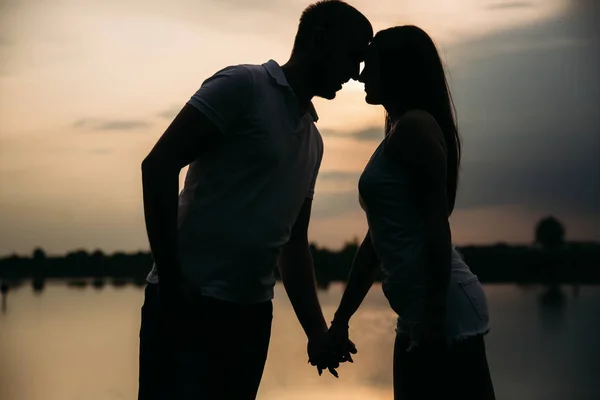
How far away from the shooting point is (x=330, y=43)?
2.57 meters

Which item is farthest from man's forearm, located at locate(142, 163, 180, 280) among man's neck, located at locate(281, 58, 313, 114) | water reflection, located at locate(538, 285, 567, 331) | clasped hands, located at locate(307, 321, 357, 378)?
water reflection, located at locate(538, 285, 567, 331)

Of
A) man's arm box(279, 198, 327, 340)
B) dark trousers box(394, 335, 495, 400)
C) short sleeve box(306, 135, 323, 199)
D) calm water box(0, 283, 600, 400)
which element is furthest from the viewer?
calm water box(0, 283, 600, 400)

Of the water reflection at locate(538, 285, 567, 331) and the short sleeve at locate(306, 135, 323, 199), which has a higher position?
the short sleeve at locate(306, 135, 323, 199)

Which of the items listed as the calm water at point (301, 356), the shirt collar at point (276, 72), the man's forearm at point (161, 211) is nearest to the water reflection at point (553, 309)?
the calm water at point (301, 356)

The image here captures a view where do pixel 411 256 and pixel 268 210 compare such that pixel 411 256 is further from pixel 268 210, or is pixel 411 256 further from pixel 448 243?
pixel 268 210

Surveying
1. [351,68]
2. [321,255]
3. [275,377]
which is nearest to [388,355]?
[275,377]

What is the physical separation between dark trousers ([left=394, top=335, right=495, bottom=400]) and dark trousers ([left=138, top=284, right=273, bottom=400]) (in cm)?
51

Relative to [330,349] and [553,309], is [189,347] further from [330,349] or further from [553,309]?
[553,309]

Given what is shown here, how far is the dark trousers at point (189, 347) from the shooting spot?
2.31 m

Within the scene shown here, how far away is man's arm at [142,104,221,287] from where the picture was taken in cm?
216

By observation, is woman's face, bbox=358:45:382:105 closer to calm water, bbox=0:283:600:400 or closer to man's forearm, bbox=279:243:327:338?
man's forearm, bbox=279:243:327:338

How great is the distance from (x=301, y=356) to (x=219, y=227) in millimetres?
17786

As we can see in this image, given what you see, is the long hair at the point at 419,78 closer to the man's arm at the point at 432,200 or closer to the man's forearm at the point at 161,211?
the man's arm at the point at 432,200

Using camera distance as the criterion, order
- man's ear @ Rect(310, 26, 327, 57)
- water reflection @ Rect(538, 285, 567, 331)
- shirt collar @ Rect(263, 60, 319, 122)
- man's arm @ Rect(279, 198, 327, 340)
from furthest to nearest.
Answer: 1. water reflection @ Rect(538, 285, 567, 331)
2. man's arm @ Rect(279, 198, 327, 340)
3. man's ear @ Rect(310, 26, 327, 57)
4. shirt collar @ Rect(263, 60, 319, 122)
